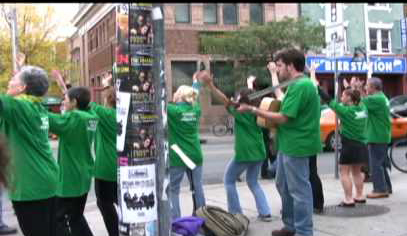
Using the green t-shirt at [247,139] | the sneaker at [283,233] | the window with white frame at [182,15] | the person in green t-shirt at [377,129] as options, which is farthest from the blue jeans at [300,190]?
the window with white frame at [182,15]

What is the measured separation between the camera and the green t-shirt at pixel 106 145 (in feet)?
18.3

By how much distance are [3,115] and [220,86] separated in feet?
86.4

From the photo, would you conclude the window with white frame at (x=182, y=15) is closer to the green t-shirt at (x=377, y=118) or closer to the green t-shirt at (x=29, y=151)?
the green t-shirt at (x=377, y=118)

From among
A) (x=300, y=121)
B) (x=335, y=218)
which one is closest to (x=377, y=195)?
(x=335, y=218)

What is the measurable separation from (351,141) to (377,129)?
87 centimetres

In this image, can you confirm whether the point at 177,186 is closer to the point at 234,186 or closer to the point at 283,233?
the point at 234,186

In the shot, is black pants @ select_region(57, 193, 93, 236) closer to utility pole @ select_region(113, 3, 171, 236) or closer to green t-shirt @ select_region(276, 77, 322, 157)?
utility pole @ select_region(113, 3, 171, 236)

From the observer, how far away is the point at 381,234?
611 cm

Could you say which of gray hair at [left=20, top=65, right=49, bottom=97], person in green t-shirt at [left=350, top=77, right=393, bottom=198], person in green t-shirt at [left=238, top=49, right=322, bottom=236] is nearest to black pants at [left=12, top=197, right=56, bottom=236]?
gray hair at [left=20, top=65, right=49, bottom=97]

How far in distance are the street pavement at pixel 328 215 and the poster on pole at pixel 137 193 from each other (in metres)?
2.29

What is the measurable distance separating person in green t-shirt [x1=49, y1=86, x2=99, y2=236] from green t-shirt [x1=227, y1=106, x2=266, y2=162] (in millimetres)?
2084

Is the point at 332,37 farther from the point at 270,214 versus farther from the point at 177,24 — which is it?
the point at 177,24

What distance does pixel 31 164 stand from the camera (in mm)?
4312

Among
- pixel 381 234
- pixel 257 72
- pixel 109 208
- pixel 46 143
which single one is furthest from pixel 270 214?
pixel 257 72
